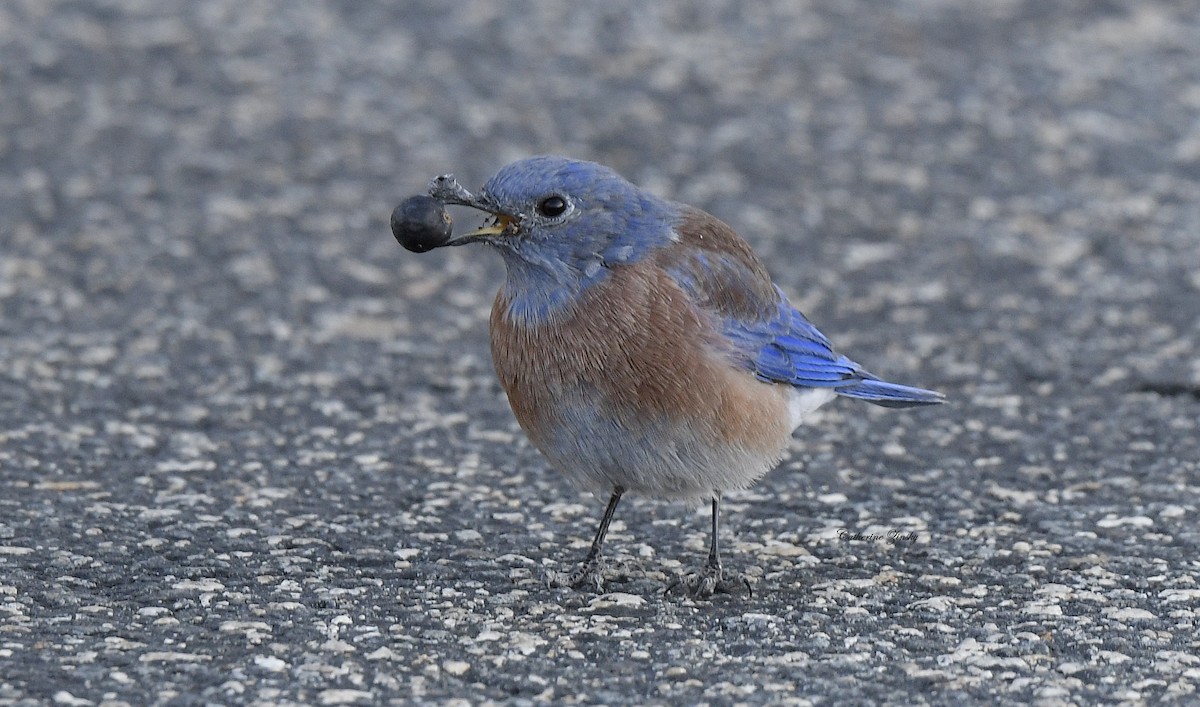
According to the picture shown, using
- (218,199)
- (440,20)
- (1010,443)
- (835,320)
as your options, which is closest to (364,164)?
(218,199)

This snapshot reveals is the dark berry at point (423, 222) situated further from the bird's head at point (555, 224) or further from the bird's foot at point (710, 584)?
the bird's foot at point (710, 584)

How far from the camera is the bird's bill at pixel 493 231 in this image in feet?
14.1

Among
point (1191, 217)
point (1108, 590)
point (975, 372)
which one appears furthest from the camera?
point (1191, 217)

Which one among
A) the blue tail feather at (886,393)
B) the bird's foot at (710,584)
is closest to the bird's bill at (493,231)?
the bird's foot at (710,584)

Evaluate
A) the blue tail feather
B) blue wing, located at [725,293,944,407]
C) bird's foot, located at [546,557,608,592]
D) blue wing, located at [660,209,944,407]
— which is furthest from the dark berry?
the blue tail feather

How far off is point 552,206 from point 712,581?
41.4 inches

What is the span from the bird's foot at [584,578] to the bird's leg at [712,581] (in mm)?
182

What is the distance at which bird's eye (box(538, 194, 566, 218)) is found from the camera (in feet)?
14.2

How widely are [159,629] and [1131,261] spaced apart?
4664 mm

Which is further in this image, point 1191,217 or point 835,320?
point 1191,217

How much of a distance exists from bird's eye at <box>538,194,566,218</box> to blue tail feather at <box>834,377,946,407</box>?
1.04 m

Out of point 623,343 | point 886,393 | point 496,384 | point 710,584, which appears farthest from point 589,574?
point 496,384

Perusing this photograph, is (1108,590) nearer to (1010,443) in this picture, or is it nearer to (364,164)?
(1010,443)

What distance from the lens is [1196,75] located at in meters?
8.94
